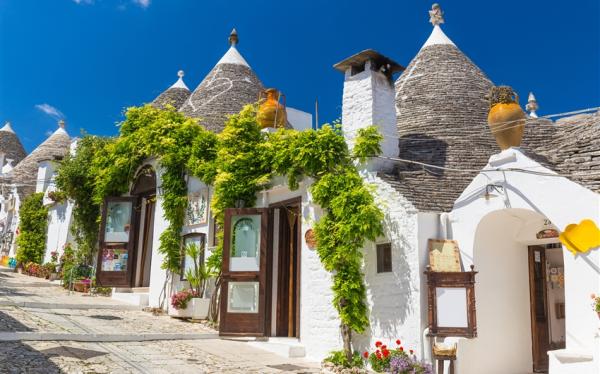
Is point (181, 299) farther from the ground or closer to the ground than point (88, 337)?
farther from the ground

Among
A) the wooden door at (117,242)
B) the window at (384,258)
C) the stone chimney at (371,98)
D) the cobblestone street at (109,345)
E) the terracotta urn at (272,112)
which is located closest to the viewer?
→ the cobblestone street at (109,345)

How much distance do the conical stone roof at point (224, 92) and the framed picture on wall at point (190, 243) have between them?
12.5 ft

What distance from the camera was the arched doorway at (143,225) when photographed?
49.6ft

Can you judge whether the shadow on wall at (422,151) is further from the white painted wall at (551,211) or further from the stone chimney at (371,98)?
the white painted wall at (551,211)

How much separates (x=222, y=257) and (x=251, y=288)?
974mm

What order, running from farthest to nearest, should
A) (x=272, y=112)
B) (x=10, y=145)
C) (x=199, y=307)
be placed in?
(x=10, y=145)
(x=272, y=112)
(x=199, y=307)

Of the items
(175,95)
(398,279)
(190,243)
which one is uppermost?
(175,95)

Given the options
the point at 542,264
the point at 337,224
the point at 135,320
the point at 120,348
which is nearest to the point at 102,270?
the point at 135,320

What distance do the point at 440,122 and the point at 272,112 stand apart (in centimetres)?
376

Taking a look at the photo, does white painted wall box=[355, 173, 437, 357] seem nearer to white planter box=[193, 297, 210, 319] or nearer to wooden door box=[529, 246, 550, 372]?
wooden door box=[529, 246, 550, 372]

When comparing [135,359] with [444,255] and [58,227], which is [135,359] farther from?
A: [58,227]

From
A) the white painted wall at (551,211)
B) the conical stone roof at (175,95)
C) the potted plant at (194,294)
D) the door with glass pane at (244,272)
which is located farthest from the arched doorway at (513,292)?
the conical stone roof at (175,95)

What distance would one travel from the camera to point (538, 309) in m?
8.86

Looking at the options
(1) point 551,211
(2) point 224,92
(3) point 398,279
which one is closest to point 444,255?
(3) point 398,279
